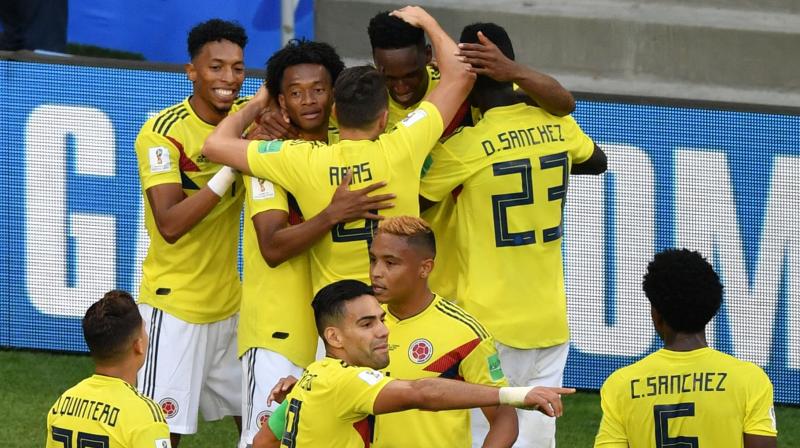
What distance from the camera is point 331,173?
6523mm

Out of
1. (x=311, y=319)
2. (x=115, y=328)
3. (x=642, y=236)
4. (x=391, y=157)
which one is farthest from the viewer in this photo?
(x=642, y=236)

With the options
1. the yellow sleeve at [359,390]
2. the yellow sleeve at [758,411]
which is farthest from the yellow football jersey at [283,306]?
the yellow sleeve at [758,411]

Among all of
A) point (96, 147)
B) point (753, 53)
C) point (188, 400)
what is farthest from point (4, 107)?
point (753, 53)

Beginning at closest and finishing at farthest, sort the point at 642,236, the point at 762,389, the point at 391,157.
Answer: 1. the point at 762,389
2. the point at 391,157
3. the point at 642,236

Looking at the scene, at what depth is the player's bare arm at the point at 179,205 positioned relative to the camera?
7090 mm

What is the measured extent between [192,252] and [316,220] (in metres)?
1.25

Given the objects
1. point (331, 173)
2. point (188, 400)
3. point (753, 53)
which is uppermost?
point (753, 53)

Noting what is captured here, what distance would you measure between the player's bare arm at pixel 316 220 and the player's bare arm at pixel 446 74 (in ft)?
1.69

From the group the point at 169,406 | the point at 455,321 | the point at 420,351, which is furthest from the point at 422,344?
the point at 169,406

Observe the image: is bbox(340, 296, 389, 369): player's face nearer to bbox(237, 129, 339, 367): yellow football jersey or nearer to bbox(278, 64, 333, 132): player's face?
bbox(237, 129, 339, 367): yellow football jersey

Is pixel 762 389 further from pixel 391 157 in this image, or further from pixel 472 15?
pixel 472 15

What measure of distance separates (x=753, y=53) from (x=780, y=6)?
0.46 meters

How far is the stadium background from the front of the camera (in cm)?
962

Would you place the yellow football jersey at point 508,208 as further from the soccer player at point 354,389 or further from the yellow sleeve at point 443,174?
the soccer player at point 354,389
